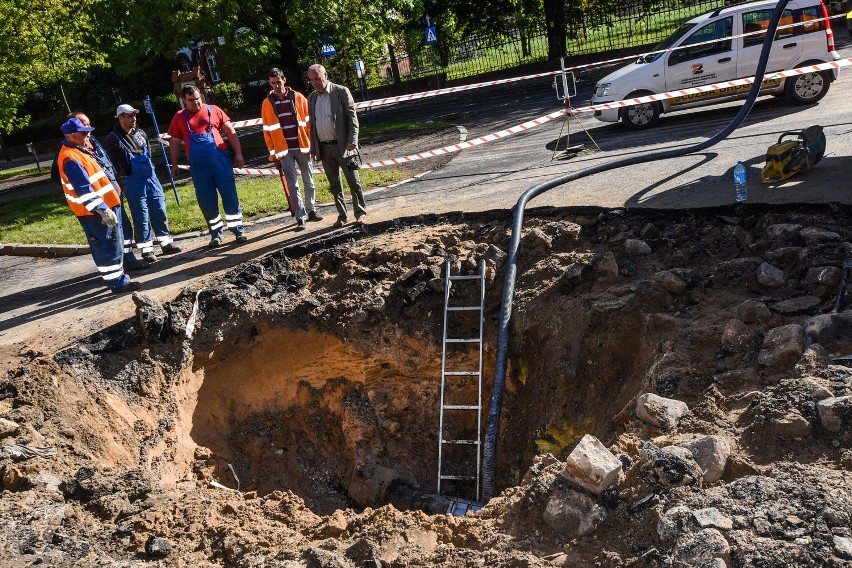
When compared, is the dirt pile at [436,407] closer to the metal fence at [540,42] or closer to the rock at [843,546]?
the rock at [843,546]

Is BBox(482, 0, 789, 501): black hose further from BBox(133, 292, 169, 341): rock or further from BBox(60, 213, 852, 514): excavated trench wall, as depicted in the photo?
BBox(133, 292, 169, 341): rock

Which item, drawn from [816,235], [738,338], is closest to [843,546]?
[738,338]

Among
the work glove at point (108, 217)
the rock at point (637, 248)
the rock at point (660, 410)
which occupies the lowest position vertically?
the rock at point (660, 410)

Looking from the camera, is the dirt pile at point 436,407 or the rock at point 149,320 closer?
the dirt pile at point 436,407

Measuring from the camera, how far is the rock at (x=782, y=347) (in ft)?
17.5

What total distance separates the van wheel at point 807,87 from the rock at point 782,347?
8890 mm

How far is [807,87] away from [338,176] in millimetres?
8794

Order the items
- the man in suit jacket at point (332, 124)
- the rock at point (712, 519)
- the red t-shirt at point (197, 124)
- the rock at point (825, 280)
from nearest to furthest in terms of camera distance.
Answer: the rock at point (712, 519) < the rock at point (825, 280) < the man in suit jacket at point (332, 124) < the red t-shirt at point (197, 124)

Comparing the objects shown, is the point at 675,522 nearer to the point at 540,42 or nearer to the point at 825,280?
the point at 825,280

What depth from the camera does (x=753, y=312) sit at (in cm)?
593

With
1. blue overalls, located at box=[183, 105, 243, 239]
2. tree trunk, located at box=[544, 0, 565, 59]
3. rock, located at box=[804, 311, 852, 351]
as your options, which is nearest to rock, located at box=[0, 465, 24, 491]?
blue overalls, located at box=[183, 105, 243, 239]

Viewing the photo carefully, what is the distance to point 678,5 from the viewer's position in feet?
81.9

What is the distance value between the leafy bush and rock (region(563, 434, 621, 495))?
27511mm

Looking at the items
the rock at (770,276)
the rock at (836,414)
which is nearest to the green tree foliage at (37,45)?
the rock at (770,276)
